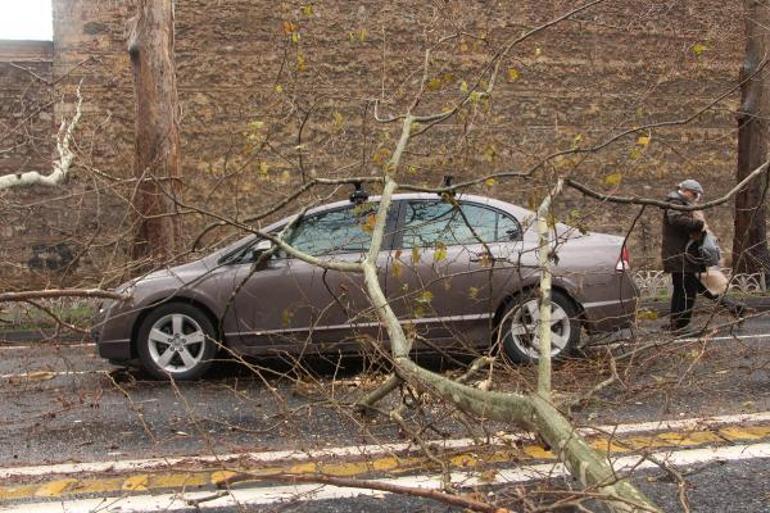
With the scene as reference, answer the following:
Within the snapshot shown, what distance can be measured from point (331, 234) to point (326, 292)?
49 centimetres

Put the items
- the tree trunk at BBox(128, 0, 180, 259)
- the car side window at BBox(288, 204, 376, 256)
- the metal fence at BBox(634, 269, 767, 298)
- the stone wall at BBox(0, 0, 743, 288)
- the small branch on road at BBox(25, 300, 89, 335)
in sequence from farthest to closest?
the stone wall at BBox(0, 0, 743, 288), the metal fence at BBox(634, 269, 767, 298), the tree trunk at BBox(128, 0, 180, 259), the car side window at BBox(288, 204, 376, 256), the small branch on road at BBox(25, 300, 89, 335)

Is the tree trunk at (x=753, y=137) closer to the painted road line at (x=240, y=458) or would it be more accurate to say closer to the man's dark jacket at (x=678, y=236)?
the man's dark jacket at (x=678, y=236)

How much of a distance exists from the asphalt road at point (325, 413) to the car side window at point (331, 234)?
41.5 inches

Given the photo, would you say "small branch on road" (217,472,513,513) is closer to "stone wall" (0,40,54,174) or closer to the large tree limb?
the large tree limb

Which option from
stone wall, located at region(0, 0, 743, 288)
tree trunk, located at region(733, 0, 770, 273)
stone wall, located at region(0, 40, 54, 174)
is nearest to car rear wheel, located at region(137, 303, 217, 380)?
stone wall, located at region(0, 0, 743, 288)

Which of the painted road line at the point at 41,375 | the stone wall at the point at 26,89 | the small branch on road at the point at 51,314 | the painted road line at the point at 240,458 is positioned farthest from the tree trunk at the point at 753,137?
the stone wall at the point at 26,89

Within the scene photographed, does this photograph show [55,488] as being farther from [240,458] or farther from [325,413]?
[325,413]

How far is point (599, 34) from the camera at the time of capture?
14602 mm

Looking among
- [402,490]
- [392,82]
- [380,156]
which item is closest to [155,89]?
[380,156]

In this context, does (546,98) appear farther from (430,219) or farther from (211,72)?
(430,219)

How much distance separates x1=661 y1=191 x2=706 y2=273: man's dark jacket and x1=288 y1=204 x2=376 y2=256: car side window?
345cm

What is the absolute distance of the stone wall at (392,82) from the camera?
13.0 meters

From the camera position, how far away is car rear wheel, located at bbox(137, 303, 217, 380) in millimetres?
6543

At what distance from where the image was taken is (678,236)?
832cm
